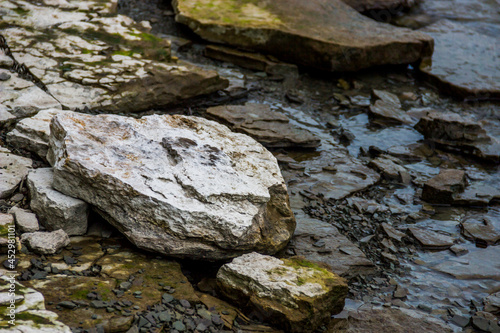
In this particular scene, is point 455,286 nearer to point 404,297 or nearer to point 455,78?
point 404,297

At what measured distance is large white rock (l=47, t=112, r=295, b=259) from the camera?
3.14 metres

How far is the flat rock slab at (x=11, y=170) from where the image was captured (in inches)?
135

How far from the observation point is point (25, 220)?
3186 millimetres

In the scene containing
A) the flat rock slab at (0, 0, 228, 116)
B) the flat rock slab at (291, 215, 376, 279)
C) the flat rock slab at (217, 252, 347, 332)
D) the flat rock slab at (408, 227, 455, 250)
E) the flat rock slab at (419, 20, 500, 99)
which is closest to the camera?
the flat rock slab at (217, 252, 347, 332)

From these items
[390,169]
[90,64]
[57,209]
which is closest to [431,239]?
[390,169]

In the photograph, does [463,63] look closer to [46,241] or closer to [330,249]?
[330,249]

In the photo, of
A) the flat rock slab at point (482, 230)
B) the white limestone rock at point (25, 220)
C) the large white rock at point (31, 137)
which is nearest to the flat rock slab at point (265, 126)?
the flat rock slab at point (482, 230)

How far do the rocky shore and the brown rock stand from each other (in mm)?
20

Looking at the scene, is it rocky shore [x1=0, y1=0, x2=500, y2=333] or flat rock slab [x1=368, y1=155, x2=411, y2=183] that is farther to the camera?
flat rock slab [x1=368, y1=155, x2=411, y2=183]

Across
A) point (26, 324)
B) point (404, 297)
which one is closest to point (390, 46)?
point (404, 297)

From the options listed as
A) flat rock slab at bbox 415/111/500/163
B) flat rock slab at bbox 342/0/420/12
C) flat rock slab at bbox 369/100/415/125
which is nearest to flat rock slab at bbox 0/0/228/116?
flat rock slab at bbox 369/100/415/125

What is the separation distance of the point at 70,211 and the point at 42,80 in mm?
2075

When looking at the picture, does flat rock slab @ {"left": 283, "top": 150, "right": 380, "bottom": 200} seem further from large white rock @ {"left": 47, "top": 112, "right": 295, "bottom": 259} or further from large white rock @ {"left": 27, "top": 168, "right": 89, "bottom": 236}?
large white rock @ {"left": 27, "top": 168, "right": 89, "bottom": 236}

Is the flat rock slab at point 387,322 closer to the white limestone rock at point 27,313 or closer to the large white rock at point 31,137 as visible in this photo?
the white limestone rock at point 27,313
